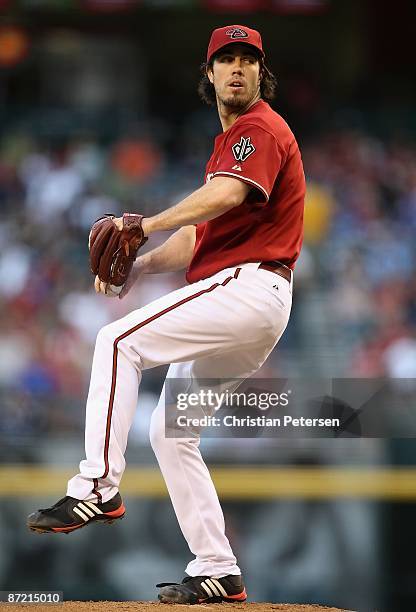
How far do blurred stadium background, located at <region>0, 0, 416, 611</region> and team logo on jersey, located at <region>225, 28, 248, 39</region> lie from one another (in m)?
2.17

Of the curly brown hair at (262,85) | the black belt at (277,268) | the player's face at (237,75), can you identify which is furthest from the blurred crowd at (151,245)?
the player's face at (237,75)

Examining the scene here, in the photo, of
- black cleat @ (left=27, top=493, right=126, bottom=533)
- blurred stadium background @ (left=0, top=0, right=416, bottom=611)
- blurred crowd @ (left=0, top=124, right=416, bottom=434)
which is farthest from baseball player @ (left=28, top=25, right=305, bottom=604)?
blurred crowd @ (left=0, top=124, right=416, bottom=434)

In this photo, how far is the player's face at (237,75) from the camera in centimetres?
330

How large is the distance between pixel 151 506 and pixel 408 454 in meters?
1.20

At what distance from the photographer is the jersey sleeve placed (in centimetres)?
308

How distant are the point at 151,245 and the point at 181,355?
3.92 meters

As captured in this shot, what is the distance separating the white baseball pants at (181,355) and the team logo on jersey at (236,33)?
0.69m

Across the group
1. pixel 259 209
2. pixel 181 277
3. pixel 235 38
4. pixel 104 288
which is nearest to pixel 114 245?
pixel 104 288

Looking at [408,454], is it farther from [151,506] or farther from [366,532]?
[151,506]

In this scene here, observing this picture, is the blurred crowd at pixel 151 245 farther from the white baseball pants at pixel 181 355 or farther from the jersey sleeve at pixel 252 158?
the jersey sleeve at pixel 252 158

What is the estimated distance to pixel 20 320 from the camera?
6.89m

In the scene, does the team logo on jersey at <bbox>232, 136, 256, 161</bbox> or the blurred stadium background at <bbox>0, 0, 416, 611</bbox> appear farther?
the blurred stadium background at <bbox>0, 0, 416, 611</bbox>

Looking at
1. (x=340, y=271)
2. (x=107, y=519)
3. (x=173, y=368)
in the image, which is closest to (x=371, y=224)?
(x=340, y=271)

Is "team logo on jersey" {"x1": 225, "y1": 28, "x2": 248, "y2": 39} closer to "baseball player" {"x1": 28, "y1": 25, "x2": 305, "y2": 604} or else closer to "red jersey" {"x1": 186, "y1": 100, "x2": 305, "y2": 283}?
"baseball player" {"x1": 28, "y1": 25, "x2": 305, "y2": 604}
